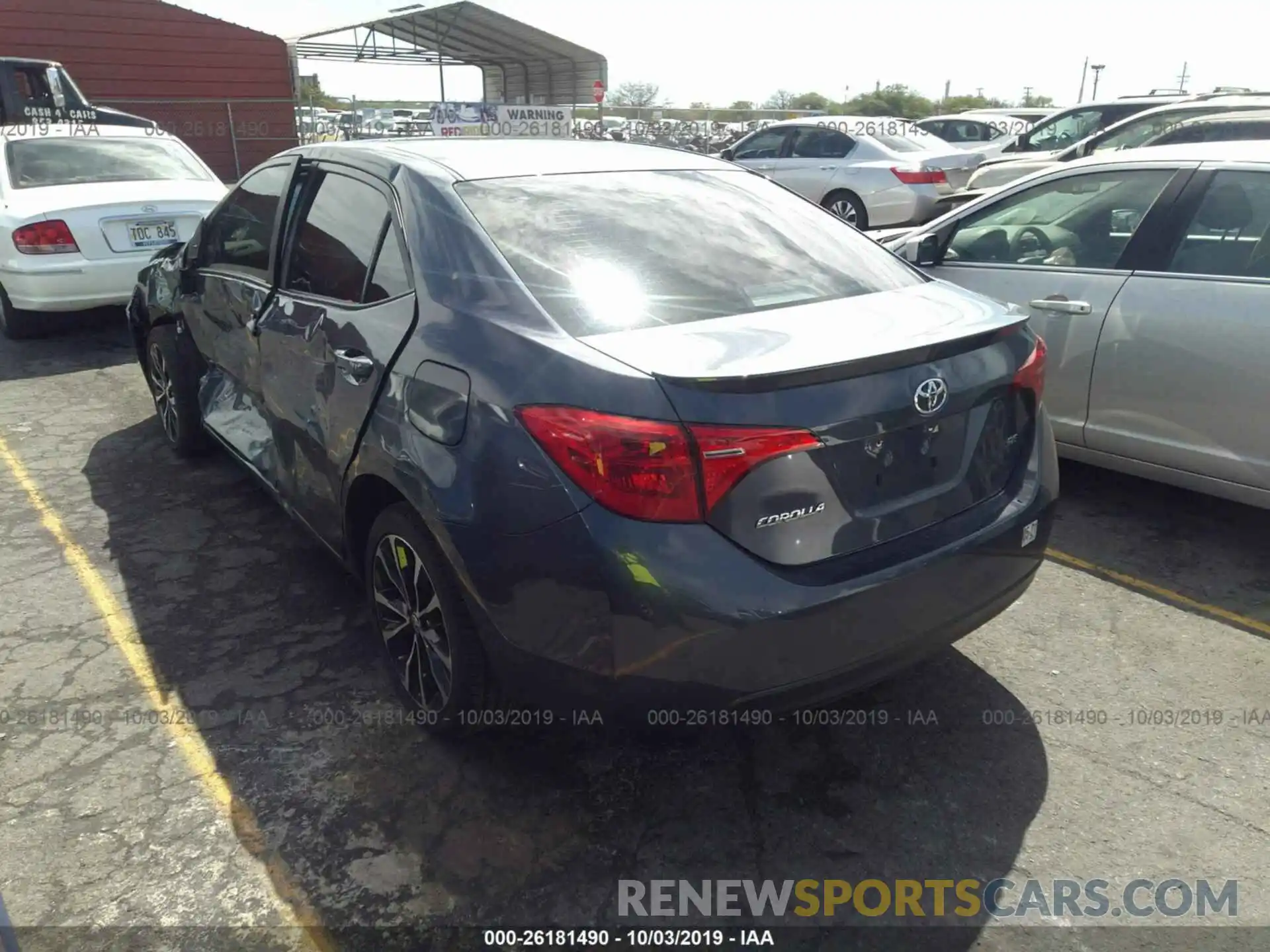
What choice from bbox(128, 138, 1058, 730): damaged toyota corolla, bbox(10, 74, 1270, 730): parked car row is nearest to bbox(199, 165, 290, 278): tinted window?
bbox(10, 74, 1270, 730): parked car row

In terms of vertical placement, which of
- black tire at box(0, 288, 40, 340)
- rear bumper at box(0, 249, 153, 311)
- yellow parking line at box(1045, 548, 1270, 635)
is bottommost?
yellow parking line at box(1045, 548, 1270, 635)

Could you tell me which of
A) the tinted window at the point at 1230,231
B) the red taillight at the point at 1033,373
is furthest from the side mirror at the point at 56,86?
the red taillight at the point at 1033,373

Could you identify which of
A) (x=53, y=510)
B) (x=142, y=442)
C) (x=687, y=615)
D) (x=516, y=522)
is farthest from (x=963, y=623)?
(x=142, y=442)

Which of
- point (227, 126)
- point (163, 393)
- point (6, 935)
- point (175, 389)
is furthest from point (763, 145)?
point (227, 126)

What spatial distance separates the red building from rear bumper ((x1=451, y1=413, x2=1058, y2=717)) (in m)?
21.3

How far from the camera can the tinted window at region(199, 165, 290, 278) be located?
3.64 m

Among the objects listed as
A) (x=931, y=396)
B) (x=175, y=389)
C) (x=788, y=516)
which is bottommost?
(x=175, y=389)

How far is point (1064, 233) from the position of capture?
4383 mm

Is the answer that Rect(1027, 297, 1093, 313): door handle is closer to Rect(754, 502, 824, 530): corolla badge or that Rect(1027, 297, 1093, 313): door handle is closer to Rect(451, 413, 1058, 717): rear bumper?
Rect(451, 413, 1058, 717): rear bumper

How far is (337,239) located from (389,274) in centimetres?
49

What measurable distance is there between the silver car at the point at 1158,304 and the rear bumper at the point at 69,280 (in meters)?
5.85

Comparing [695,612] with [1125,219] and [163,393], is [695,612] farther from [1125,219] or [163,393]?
[163,393]

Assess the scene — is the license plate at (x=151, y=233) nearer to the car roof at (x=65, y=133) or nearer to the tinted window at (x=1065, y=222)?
the car roof at (x=65, y=133)

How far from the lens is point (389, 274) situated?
2.77 metres
